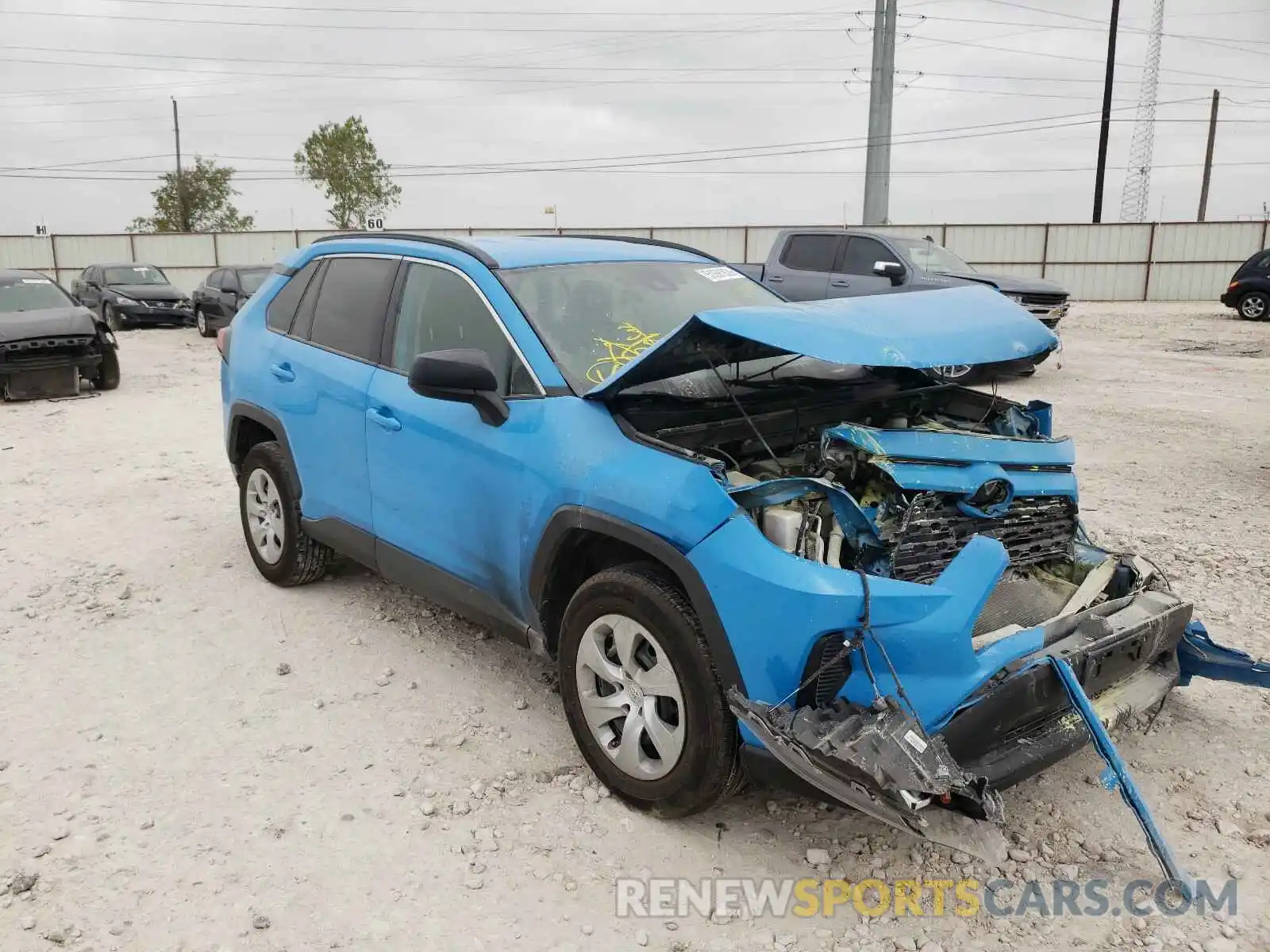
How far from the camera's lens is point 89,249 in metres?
30.0

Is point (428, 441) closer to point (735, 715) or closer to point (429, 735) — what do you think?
point (429, 735)

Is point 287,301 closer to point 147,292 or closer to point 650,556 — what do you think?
point 650,556

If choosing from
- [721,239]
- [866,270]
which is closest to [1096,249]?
[721,239]

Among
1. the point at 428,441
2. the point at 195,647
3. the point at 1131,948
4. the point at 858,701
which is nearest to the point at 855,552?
the point at 858,701

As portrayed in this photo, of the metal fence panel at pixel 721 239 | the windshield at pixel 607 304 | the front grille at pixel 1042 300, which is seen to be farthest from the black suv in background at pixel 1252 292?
the windshield at pixel 607 304

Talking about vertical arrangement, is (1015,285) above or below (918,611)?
above

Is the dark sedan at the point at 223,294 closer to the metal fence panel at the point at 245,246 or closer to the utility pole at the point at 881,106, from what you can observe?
the metal fence panel at the point at 245,246

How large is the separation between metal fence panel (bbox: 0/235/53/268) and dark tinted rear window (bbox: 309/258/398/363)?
30985 mm

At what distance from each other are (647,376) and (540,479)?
0.50 m

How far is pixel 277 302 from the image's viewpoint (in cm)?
504

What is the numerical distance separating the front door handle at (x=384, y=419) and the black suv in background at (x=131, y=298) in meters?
18.2

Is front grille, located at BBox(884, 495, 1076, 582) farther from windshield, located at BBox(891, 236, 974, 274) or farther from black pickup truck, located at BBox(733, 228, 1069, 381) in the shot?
windshield, located at BBox(891, 236, 974, 274)

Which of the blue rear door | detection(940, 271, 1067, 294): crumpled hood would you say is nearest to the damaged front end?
the blue rear door

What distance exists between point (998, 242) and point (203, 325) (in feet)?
69.6
